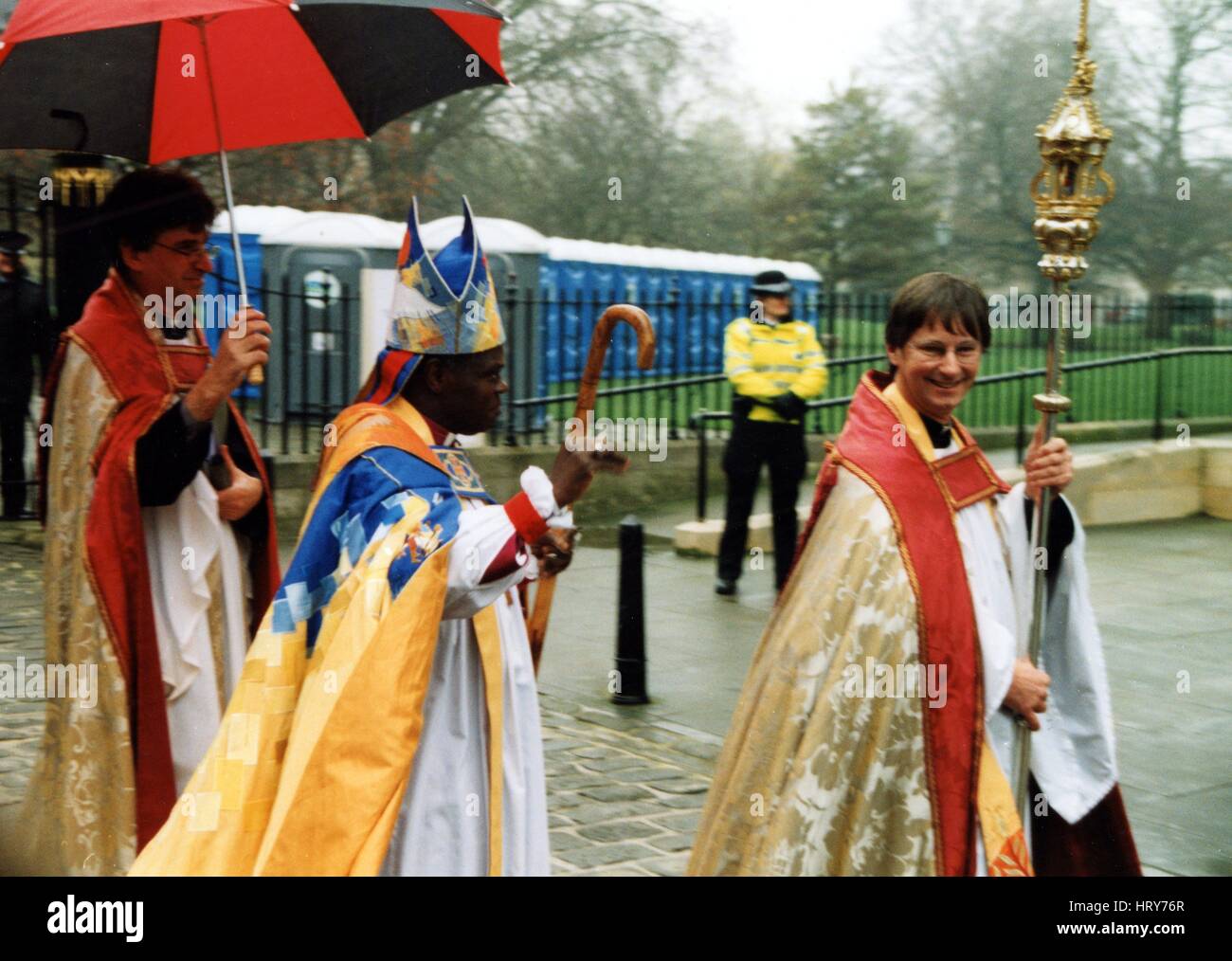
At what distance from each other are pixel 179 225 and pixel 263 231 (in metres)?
12.1

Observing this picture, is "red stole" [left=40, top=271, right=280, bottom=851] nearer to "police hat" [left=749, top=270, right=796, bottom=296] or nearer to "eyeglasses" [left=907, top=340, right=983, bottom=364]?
"eyeglasses" [left=907, top=340, right=983, bottom=364]

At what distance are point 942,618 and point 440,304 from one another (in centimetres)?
131

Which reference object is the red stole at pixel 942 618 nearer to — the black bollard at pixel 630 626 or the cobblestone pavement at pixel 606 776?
the cobblestone pavement at pixel 606 776

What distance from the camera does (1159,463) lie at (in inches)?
503

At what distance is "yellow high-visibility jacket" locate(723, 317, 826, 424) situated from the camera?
945cm

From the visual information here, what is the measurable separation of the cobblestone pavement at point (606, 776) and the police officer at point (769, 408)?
2.54 metres

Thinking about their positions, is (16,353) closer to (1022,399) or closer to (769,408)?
(769,408)

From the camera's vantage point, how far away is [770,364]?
943 cm

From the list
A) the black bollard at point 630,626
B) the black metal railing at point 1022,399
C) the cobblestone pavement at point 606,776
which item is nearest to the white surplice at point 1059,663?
the cobblestone pavement at point 606,776

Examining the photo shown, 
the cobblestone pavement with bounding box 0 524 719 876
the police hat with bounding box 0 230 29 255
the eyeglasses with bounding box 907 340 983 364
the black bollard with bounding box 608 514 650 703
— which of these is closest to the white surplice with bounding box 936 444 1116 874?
the eyeglasses with bounding box 907 340 983 364

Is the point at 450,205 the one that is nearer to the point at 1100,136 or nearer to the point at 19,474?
the point at 19,474

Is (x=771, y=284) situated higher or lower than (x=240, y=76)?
lower

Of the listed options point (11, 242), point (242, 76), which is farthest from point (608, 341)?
point (11, 242)
